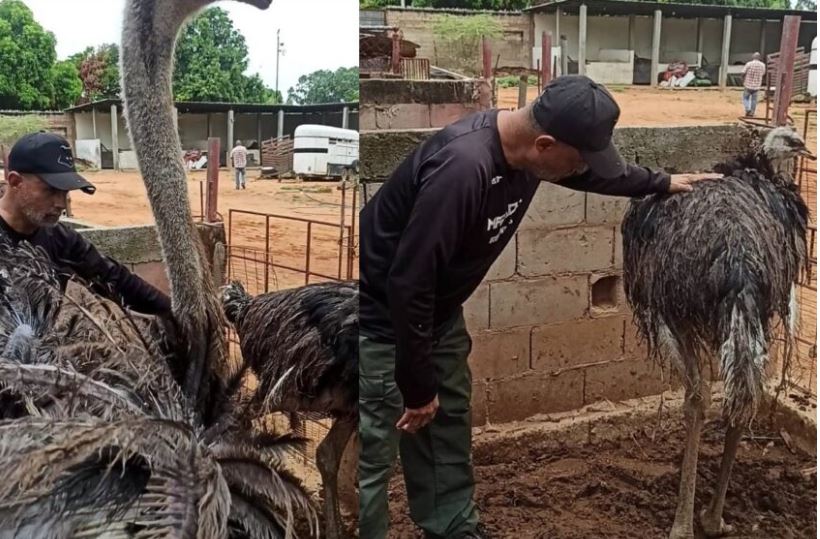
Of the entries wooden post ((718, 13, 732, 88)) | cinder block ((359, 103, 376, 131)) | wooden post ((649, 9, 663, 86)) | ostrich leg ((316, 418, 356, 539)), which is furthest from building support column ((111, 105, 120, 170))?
wooden post ((718, 13, 732, 88))

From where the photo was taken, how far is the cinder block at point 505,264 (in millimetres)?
2000

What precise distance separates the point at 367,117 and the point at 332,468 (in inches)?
26.4

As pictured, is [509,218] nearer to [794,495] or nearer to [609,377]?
[609,377]

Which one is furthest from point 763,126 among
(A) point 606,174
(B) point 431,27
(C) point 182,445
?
(C) point 182,445

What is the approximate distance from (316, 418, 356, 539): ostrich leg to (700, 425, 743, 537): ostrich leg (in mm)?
861

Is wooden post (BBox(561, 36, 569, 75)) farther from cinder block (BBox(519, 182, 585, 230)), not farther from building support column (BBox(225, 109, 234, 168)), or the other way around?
building support column (BBox(225, 109, 234, 168))

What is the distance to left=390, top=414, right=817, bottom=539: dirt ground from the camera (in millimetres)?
2090

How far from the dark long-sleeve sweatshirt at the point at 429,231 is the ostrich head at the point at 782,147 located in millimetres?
670

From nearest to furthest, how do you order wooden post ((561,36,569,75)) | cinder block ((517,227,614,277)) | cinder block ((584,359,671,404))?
wooden post ((561,36,569,75)) < cinder block ((517,227,614,277)) < cinder block ((584,359,671,404))

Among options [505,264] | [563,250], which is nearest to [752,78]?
[563,250]

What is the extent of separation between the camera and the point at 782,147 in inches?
83.3

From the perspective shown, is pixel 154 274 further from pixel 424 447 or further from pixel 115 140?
pixel 424 447

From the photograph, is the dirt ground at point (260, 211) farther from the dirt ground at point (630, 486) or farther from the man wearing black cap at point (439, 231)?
the dirt ground at point (630, 486)

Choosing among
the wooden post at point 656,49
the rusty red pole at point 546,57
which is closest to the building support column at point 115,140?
the rusty red pole at point 546,57
